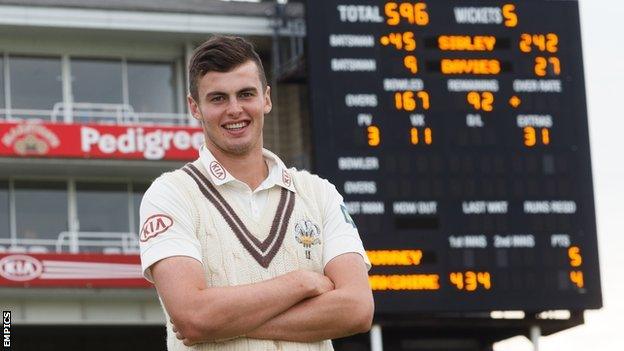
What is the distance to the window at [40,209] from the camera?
2938 centimetres

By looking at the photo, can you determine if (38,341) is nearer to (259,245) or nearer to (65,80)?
(65,80)

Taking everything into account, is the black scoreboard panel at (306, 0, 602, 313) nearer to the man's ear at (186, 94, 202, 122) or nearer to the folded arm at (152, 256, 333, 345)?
the man's ear at (186, 94, 202, 122)

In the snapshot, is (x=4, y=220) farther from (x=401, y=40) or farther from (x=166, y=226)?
(x=166, y=226)

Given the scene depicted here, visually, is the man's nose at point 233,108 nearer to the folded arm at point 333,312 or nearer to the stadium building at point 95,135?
the folded arm at point 333,312

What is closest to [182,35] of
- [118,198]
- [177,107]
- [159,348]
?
[177,107]

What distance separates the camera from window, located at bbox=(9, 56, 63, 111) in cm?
3009

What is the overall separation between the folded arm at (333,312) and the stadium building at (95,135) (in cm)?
2329

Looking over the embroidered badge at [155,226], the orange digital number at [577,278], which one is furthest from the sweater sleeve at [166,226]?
the orange digital number at [577,278]

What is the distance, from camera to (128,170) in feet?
98.9

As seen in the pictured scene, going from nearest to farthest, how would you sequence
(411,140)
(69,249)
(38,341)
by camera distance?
1. (411,140)
2. (69,249)
3. (38,341)

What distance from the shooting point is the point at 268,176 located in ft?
15.5

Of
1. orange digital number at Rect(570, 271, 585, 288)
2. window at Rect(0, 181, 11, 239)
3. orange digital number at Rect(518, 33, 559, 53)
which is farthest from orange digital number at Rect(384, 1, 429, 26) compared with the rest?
window at Rect(0, 181, 11, 239)

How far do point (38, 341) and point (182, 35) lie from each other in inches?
253

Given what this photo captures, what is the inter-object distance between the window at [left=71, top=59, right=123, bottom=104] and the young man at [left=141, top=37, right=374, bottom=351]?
26.1 metres
